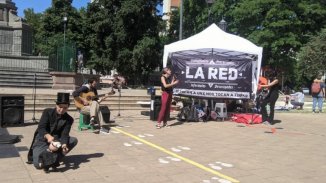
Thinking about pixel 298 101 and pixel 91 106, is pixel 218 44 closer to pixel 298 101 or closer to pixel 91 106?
pixel 91 106

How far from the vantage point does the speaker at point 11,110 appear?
11.4 meters

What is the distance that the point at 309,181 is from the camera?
670cm

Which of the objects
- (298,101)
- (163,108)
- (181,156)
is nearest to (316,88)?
(298,101)

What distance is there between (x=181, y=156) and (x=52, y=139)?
104 inches

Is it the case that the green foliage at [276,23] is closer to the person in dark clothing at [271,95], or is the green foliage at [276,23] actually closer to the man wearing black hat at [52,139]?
the person in dark clothing at [271,95]

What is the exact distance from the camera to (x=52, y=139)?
6742 mm

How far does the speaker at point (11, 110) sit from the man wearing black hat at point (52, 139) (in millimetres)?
4733

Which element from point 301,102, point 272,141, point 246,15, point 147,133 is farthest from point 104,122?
point 246,15

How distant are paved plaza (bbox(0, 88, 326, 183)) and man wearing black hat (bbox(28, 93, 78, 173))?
190mm

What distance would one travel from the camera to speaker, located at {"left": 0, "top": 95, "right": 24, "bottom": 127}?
11438 mm

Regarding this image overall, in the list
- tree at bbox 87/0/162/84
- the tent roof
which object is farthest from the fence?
tree at bbox 87/0/162/84

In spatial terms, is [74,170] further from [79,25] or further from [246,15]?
[79,25]

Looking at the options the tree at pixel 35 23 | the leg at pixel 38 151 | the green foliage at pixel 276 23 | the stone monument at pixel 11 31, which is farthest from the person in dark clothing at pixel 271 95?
the tree at pixel 35 23

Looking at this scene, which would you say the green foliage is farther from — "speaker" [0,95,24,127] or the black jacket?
the black jacket
